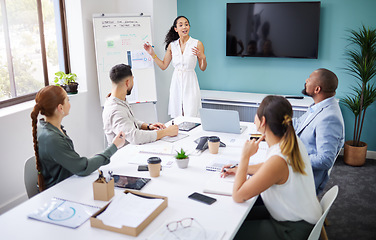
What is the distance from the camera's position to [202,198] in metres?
1.93

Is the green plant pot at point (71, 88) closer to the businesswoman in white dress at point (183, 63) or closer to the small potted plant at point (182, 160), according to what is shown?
the businesswoman in white dress at point (183, 63)

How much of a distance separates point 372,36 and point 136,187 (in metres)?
3.49

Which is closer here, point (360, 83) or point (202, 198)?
point (202, 198)

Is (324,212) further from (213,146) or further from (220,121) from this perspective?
(220,121)

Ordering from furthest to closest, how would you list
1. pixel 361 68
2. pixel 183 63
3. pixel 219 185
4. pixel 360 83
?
pixel 360 83
pixel 183 63
pixel 361 68
pixel 219 185

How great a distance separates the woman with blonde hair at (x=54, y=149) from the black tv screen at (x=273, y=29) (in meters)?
3.20

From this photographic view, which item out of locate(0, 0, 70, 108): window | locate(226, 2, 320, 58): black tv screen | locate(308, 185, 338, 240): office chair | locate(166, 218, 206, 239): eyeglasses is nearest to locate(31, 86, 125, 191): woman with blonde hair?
locate(166, 218, 206, 239): eyeglasses

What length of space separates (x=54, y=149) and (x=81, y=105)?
2.32 meters

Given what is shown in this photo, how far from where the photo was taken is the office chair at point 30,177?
7.44ft

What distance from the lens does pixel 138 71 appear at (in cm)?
466

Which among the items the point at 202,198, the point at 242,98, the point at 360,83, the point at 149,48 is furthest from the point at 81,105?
→ the point at 360,83

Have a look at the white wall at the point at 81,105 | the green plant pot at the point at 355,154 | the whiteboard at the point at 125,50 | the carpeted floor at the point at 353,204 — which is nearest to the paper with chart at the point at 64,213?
the white wall at the point at 81,105

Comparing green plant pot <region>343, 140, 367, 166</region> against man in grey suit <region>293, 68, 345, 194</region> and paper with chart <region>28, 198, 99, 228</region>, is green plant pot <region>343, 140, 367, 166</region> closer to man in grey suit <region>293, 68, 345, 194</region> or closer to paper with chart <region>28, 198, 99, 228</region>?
man in grey suit <region>293, 68, 345, 194</region>

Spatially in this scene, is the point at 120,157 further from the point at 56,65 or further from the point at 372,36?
the point at 372,36
